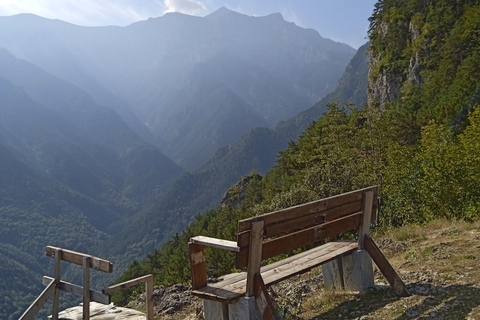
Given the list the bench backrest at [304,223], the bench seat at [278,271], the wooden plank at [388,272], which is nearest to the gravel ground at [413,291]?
the wooden plank at [388,272]

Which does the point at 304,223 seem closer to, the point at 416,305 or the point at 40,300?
the point at 416,305

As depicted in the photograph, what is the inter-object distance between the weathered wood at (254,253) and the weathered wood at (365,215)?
7.11 ft

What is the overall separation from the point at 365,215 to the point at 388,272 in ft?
2.82

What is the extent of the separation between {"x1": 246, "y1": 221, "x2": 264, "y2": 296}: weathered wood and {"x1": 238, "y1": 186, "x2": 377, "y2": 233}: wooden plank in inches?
3.3

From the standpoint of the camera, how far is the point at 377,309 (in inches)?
233

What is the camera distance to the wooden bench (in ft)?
16.0

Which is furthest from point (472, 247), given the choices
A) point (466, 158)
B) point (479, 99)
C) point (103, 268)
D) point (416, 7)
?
point (416, 7)

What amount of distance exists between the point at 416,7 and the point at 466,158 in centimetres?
5112

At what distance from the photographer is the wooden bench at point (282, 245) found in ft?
16.0

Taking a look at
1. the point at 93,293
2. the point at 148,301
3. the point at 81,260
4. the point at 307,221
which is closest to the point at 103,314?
the point at 148,301

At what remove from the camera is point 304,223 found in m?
5.40

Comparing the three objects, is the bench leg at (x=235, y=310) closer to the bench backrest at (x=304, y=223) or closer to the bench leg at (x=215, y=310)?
the bench leg at (x=215, y=310)

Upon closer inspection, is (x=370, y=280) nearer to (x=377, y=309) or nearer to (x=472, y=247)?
(x=377, y=309)

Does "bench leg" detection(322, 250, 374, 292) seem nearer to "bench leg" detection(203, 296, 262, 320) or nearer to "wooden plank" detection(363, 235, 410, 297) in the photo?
"wooden plank" detection(363, 235, 410, 297)
